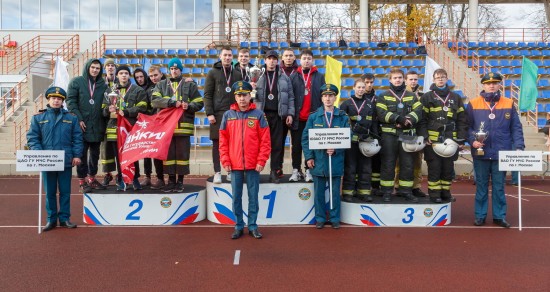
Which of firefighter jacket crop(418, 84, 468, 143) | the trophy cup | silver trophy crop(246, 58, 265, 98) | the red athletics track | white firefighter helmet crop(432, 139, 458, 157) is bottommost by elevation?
the red athletics track

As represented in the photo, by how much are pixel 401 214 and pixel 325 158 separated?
1.48 m

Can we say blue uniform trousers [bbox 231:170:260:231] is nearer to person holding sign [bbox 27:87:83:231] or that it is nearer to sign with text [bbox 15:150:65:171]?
person holding sign [bbox 27:87:83:231]

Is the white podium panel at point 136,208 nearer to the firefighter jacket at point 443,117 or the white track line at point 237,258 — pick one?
the white track line at point 237,258

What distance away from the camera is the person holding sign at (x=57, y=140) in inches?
246

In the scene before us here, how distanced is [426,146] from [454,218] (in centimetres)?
142

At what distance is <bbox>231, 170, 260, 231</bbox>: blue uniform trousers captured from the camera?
19.3 feet

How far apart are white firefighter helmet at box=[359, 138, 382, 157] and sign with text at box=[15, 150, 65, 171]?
4.37 metres

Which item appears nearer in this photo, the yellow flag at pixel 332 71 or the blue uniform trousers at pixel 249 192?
the blue uniform trousers at pixel 249 192

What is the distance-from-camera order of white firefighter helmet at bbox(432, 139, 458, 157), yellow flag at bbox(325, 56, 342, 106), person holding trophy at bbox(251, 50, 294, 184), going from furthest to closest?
yellow flag at bbox(325, 56, 342, 106) < person holding trophy at bbox(251, 50, 294, 184) < white firefighter helmet at bbox(432, 139, 458, 157)

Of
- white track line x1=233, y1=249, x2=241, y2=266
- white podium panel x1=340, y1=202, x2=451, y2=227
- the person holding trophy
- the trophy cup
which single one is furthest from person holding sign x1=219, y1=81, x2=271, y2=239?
the trophy cup

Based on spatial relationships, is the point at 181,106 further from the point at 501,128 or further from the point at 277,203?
the point at 501,128

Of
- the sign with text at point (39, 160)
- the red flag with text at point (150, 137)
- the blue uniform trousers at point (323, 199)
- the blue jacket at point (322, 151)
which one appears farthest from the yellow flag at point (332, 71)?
the sign with text at point (39, 160)

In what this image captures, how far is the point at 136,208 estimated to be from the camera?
6633 millimetres

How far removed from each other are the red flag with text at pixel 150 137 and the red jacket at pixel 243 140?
1146 mm
